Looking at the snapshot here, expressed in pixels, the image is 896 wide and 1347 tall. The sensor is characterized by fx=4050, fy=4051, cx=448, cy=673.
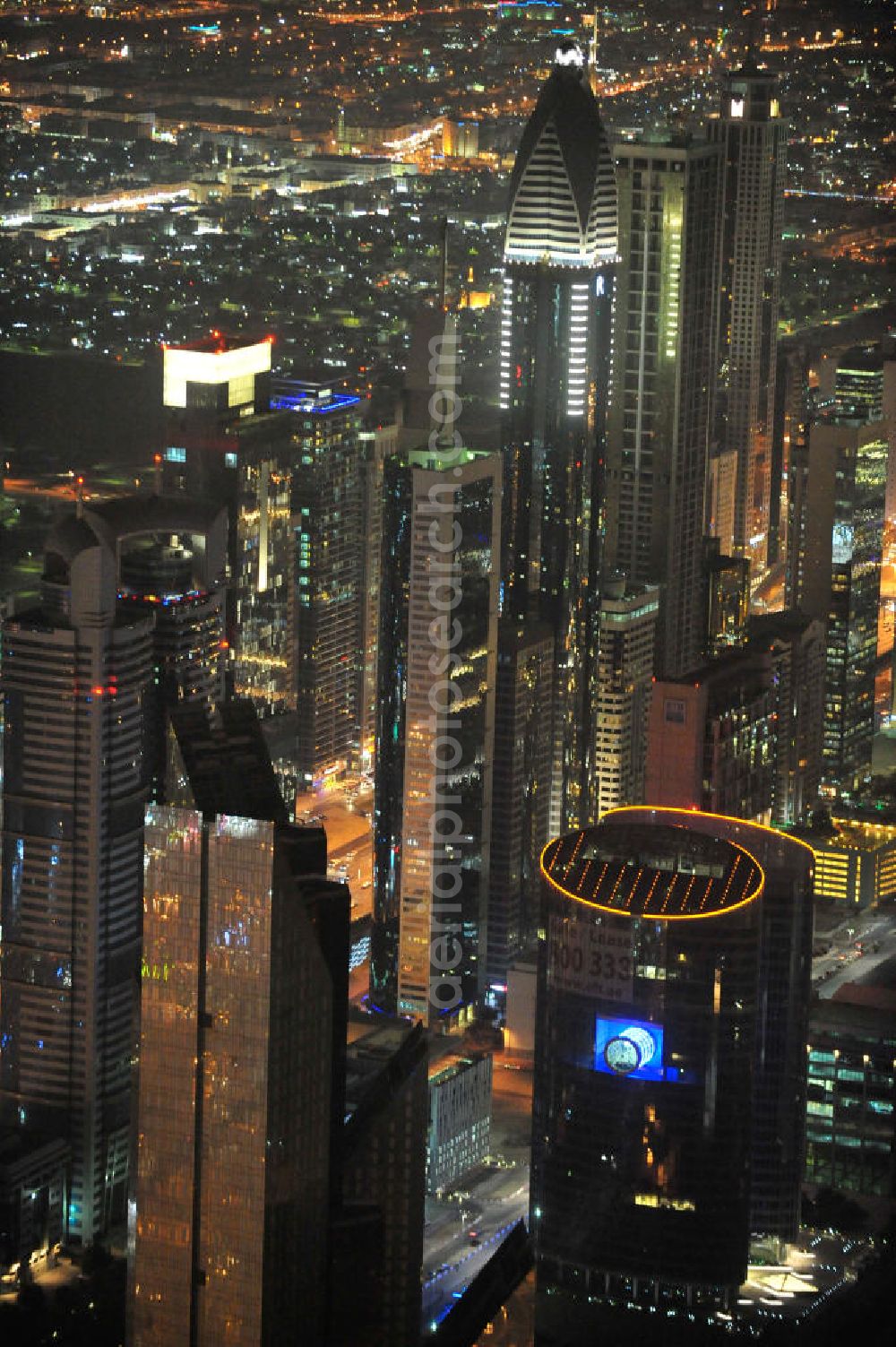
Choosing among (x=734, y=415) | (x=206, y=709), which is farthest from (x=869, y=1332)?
(x=734, y=415)

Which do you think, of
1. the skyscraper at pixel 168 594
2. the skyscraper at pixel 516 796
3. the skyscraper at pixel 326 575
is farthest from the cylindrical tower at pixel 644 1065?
the skyscraper at pixel 326 575

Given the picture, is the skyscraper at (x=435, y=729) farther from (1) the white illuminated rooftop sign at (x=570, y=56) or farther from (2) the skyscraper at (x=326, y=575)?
(1) the white illuminated rooftop sign at (x=570, y=56)

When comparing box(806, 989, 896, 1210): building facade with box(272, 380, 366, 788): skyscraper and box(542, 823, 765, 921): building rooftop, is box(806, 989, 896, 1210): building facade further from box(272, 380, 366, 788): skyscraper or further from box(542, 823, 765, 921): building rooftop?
box(272, 380, 366, 788): skyscraper

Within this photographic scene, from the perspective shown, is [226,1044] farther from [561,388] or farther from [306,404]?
[306,404]

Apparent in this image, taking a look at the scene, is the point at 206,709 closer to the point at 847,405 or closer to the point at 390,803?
the point at 390,803

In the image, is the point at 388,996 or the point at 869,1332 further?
the point at 388,996

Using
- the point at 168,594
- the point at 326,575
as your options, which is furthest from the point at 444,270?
the point at 326,575
